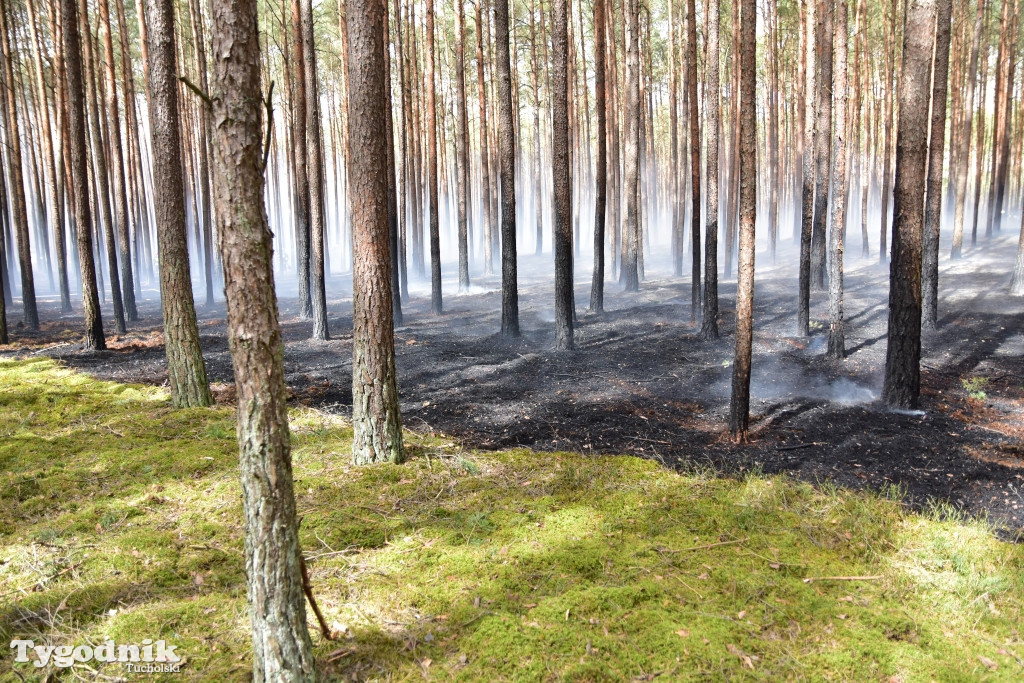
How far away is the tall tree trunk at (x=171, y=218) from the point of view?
7250 mm

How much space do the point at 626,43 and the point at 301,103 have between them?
9.76m

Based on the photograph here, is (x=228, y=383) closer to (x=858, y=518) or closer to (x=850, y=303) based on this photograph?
(x=858, y=518)

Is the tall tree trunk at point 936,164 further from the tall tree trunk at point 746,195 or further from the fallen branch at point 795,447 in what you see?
the fallen branch at point 795,447

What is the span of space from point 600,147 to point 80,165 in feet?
36.4

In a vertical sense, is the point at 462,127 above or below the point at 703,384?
above

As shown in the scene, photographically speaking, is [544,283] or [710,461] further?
[544,283]

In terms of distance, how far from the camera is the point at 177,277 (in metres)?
7.75

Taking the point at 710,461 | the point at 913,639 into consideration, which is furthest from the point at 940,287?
the point at 913,639

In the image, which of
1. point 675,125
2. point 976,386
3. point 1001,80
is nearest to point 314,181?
point 976,386

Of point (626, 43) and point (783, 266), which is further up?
point (626, 43)

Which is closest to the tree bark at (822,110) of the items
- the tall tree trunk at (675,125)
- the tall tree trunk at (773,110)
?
the tall tree trunk at (675,125)

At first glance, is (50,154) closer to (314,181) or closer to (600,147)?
(314,181)

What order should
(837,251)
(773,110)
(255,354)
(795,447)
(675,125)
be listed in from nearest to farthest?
(255,354)
(795,447)
(837,251)
(675,125)
(773,110)

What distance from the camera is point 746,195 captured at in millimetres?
6809
